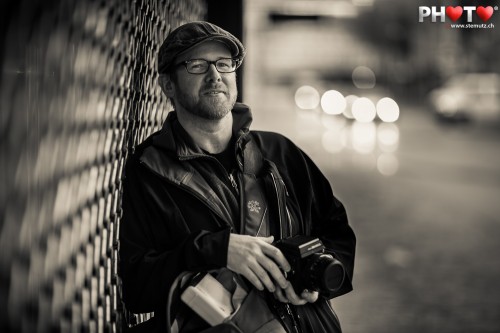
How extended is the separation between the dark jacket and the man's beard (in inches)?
3.7

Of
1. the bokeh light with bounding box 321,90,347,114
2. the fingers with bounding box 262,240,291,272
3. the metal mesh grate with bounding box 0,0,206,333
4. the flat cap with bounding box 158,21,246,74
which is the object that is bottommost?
the fingers with bounding box 262,240,291,272

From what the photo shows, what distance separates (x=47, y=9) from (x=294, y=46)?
75.6m

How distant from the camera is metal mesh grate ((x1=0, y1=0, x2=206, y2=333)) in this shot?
1.28 meters

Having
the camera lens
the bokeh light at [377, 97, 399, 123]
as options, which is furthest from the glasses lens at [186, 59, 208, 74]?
the bokeh light at [377, 97, 399, 123]

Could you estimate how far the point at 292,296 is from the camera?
2.00 m

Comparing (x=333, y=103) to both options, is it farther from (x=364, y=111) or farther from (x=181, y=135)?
(x=181, y=135)

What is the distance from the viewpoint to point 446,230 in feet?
27.1

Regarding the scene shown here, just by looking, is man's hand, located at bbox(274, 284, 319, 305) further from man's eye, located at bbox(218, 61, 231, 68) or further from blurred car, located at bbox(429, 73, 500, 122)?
blurred car, located at bbox(429, 73, 500, 122)

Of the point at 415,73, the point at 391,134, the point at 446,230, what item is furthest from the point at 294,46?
the point at 446,230

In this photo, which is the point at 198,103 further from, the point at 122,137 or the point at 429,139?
the point at 429,139

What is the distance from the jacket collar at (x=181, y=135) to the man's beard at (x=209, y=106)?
0.08 metres

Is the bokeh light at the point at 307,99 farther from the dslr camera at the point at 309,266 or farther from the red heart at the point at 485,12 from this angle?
the dslr camera at the point at 309,266

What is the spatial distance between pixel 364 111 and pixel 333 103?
3651 millimetres

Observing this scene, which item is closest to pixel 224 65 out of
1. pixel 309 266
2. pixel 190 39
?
pixel 190 39
